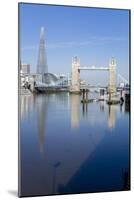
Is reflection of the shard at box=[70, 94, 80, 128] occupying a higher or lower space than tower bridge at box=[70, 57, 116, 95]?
lower

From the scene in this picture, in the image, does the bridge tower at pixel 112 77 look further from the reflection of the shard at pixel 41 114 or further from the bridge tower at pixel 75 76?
the reflection of the shard at pixel 41 114

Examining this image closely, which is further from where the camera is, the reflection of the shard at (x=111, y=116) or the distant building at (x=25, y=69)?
the reflection of the shard at (x=111, y=116)

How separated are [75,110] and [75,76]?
0.31 m

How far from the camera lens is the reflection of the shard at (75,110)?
3738 millimetres

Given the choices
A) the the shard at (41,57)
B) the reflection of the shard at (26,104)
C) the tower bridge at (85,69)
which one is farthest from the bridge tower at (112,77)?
the reflection of the shard at (26,104)

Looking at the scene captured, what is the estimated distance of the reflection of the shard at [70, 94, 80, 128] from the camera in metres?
3.74

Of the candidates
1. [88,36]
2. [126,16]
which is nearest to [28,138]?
[88,36]

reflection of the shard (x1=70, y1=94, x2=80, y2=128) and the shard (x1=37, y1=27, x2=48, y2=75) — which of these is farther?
reflection of the shard (x1=70, y1=94, x2=80, y2=128)

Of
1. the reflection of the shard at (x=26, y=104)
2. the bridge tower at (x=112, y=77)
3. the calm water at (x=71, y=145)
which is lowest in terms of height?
the calm water at (x=71, y=145)

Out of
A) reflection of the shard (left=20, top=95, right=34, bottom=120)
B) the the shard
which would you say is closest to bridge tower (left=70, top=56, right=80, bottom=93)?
the the shard

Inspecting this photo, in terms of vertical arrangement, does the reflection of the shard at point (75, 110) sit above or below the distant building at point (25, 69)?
below

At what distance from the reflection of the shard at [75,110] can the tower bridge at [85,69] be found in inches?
2.5

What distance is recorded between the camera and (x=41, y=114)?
367 centimetres

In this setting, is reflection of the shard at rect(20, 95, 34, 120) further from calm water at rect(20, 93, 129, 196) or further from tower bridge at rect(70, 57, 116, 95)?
tower bridge at rect(70, 57, 116, 95)
